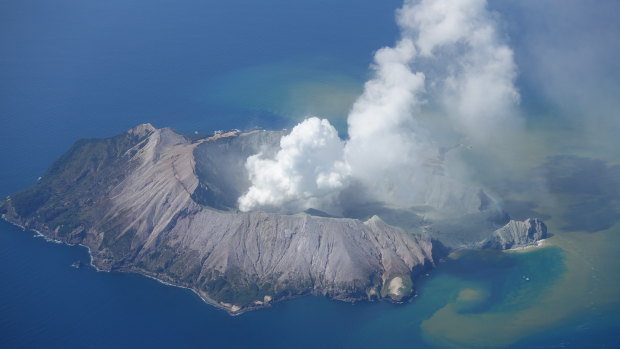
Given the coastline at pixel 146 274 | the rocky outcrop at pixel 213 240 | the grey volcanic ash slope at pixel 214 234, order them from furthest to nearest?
the grey volcanic ash slope at pixel 214 234 → the rocky outcrop at pixel 213 240 → the coastline at pixel 146 274

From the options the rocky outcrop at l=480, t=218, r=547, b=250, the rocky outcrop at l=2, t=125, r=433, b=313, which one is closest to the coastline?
the rocky outcrop at l=2, t=125, r=433, b=313

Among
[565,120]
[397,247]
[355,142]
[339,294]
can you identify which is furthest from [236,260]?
[565,120]

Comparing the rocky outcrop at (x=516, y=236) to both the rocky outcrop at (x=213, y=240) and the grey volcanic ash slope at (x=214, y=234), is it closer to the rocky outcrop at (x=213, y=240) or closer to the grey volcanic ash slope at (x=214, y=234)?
the grey volcanic ash slope at (x=214, y=234)

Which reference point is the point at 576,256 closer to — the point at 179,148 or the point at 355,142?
the point at 355,142

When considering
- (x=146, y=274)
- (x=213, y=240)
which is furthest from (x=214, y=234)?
(x=146, y=274)

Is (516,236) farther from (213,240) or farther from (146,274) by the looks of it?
(146,274)

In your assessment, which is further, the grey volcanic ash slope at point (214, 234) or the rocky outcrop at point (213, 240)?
the grey volcanic ash slope at point (214, 234)

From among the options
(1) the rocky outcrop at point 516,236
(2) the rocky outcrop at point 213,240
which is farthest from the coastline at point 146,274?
(1) the rocky outcrop at point 516,236

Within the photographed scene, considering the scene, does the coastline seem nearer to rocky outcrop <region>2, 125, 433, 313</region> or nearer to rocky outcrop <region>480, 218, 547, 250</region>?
rocky outcrop <region>2, 125, 433, 313</region>
